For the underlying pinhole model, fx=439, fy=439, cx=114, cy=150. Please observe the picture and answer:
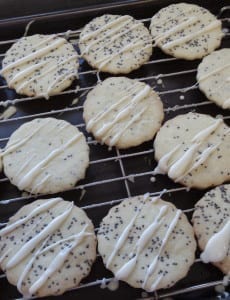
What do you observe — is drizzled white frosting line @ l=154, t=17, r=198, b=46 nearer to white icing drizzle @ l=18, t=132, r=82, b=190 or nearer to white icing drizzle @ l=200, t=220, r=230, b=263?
white icing drizzle @ l=18, t=132, r=82, b=190

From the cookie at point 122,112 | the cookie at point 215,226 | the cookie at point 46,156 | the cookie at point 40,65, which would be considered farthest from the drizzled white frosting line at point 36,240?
the cookie at point 40,65

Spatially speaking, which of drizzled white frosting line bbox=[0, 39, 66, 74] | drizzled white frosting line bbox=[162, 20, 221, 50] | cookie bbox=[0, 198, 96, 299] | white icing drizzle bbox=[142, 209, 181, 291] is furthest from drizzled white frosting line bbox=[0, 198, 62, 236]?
drizzled white frosting line bbox=[162, 20, 221, 50]

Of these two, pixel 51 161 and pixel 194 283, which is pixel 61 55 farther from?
pixel 194 283

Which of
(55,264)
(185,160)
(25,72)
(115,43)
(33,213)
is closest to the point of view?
(55,264)

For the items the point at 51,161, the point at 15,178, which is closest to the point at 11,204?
the point at 15,178

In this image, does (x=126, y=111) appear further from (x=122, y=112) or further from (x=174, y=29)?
(x=174, y=29)

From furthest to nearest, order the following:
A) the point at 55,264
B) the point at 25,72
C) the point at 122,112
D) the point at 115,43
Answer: the point at 115,43 < the point at 25,72 < the point at 122,112 < the point at 55,264

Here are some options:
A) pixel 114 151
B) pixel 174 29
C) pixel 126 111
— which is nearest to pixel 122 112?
pixel 126 111
